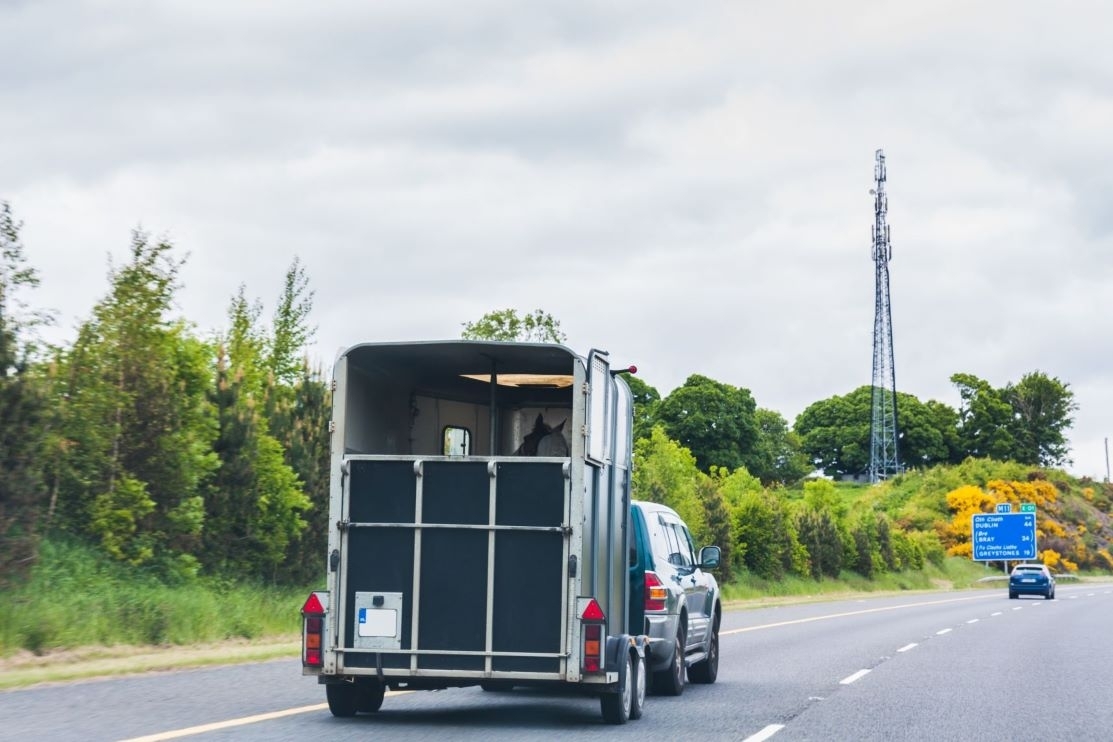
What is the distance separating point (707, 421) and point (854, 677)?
87144 mm

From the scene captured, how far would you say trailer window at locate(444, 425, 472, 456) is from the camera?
13.8 meters

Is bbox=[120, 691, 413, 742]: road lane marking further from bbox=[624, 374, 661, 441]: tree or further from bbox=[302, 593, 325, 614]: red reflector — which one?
bbox=[624, 374, 661, 441]: tree

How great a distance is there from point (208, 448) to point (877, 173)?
84533 mm

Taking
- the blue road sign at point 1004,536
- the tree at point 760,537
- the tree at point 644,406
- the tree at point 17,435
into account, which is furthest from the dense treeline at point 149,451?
the tree at point 644,406

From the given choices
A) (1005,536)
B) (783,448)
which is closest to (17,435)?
(1005,536)

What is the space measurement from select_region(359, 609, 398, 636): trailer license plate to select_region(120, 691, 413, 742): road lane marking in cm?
108

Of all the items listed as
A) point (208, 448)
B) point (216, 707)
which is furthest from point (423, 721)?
point (208, 448)

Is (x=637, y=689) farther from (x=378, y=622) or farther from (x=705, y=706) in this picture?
(x=378, y=622)

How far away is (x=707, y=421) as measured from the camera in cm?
10450

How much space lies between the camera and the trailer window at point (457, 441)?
1378 centimetres

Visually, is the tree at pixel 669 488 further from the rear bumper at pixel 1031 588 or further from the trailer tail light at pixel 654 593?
the trailer tail light at pixel 654 593

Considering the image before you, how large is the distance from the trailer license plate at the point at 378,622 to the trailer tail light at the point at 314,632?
320 mm

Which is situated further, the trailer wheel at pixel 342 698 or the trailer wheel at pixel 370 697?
the trailer wheel at pixel 370 697

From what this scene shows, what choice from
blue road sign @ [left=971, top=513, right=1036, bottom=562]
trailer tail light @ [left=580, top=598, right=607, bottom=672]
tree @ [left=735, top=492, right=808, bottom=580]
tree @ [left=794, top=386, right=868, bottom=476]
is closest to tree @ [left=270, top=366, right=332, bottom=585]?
trailer tail light @ [left=580, top=598, right=607, bottom=672]
